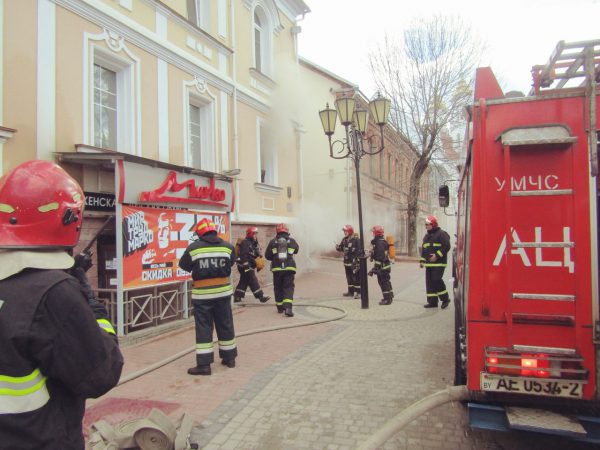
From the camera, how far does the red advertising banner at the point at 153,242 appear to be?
6.48 meters

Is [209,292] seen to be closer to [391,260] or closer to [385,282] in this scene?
[385,282]

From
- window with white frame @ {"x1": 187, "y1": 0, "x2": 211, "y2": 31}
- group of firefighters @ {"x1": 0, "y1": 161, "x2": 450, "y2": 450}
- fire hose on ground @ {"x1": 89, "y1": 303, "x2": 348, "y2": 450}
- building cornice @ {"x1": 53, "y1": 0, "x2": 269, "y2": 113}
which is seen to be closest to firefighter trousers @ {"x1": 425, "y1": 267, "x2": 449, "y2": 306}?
building cornice @ {"x1": 53, "y1": 0, "x2": 269, "y2": 113}

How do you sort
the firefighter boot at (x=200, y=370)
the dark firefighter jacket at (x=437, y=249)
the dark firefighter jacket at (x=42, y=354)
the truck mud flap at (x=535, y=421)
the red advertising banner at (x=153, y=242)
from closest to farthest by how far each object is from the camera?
the dark firefighter jacket at (x=42, y=354) < the truck mud flap at (x=535, y=421) < the firefighter boot at (x=200, y=370) < the red advertising banner at (x=153, y=242) < the dark firefighter jacket at (x=437, y=249)

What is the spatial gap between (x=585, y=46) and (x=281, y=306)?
6.63 m

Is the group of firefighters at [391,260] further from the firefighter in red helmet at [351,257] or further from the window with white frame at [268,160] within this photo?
the window with white frame at [268,160]

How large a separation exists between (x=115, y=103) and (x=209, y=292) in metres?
4.28

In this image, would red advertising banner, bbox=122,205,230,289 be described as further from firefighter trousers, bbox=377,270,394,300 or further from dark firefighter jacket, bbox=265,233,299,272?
firefighter trousers, bbox=377,270,394,300

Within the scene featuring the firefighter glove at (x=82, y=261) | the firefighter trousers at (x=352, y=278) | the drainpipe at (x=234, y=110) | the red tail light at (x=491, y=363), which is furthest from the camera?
the drainpipe at (x=234, y=110)

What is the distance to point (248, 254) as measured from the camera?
362 inches

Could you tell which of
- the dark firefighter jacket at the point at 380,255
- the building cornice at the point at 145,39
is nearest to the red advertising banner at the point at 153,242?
the building cornice at the point at 145,39

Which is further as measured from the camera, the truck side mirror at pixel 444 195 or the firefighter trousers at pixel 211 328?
the truck side mirror at pixel 444 195

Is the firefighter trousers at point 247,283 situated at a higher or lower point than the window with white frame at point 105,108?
lower

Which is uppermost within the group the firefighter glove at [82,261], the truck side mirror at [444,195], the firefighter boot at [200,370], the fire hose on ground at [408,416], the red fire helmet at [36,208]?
the truck side mirror at [444,195]

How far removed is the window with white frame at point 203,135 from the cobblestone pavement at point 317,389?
12.9ft
